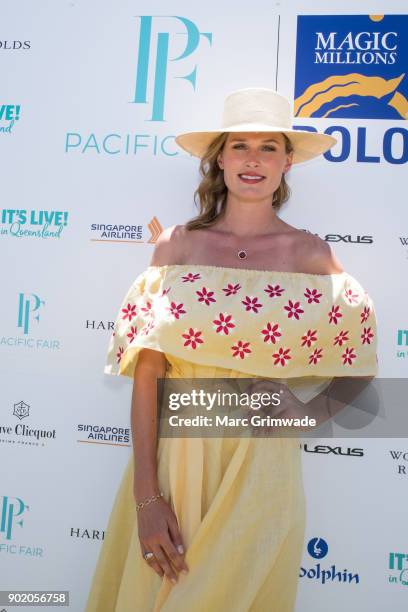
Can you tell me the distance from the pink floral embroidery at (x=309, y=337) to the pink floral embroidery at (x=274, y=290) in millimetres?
137

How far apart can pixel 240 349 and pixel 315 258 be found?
39cm

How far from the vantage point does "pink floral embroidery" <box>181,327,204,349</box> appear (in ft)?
5.24

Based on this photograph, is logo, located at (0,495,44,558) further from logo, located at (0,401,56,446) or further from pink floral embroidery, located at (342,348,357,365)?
pink floral embroidery, located at (342,348,357,365)

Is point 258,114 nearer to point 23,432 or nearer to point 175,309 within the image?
point 175,309

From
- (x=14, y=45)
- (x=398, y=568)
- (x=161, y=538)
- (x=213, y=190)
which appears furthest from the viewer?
(x=14, y=45)

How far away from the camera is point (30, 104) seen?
2318 millimetres

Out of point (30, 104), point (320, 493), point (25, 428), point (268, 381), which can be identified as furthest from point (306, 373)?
point (30, 104)

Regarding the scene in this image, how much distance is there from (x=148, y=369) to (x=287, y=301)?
0.44m

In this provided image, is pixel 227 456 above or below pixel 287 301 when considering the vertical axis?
below

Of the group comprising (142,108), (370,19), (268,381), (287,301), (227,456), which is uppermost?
(370,19)

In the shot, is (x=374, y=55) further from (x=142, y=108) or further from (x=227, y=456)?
(x=227, y=456)

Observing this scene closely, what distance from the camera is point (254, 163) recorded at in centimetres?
172

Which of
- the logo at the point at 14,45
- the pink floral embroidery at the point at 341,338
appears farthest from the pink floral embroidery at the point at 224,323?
the logo at the point at 14,45

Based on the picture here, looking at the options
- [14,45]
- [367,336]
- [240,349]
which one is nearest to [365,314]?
[367,336]
